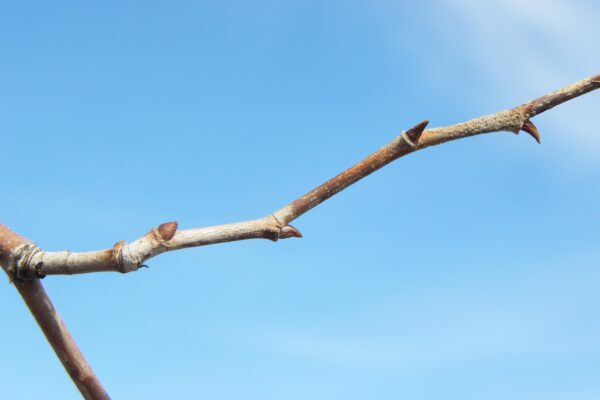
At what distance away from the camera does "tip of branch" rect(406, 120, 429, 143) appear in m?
3.28

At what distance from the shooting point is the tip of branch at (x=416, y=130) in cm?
328

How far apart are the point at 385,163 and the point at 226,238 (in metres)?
0.85

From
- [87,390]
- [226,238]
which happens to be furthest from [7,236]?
[226,238]

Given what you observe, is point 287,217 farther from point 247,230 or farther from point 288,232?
point 247,230

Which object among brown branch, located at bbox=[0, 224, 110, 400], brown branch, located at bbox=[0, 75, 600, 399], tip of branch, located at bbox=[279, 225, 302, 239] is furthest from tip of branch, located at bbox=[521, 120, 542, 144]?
brown branch, located at bbox=[0, 224, 110, 400]

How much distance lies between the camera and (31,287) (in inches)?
144

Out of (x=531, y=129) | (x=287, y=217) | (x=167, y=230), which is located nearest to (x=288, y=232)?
(x=287, y=217)

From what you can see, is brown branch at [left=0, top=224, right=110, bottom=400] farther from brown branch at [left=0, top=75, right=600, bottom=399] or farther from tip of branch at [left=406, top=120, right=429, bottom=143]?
tip of branch at [left=406, top=120, right=429, bottom=143]

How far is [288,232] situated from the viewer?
3.31 metres

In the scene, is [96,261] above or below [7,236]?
below

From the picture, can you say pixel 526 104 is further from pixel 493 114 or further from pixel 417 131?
pixel 417 131

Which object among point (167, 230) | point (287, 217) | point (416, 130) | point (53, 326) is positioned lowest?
point (53, 326)

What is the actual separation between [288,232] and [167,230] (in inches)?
22.8

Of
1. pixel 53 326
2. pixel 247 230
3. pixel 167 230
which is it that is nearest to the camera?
pixel 167 230
